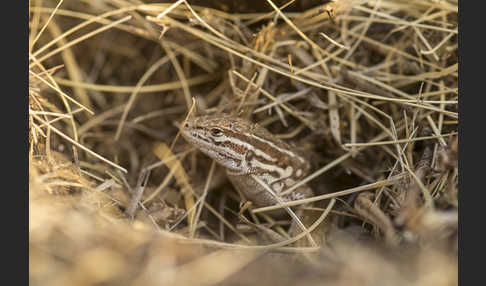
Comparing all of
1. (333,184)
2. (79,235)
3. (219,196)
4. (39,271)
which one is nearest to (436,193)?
(333,184)

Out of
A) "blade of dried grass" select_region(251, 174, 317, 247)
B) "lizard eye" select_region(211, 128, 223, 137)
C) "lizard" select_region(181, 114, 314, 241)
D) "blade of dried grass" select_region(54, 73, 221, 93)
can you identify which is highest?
"blade of dried grass" select_region(54, 73, 221, 93)

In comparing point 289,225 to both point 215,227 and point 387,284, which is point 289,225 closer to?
point 215,227

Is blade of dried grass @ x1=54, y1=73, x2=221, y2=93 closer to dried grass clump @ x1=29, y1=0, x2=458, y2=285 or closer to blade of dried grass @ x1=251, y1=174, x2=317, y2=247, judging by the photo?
dried grass clump @ x1=29, y1=0, x2=458, y2=285

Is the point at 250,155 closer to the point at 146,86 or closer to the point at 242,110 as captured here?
the point at 242,110

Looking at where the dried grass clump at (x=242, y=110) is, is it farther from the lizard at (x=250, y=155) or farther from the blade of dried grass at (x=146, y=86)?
the lizard at (x=250, y=155)

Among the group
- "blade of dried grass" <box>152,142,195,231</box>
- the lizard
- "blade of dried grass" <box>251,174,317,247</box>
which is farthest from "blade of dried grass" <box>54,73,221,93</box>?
"blade of dried grass" <box>251,174,317,247</box>

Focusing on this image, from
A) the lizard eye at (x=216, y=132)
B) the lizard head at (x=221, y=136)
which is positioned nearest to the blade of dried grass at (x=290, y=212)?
the lizard head at (x=221, y=136)

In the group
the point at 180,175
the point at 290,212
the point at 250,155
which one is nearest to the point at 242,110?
the point at 250,155
